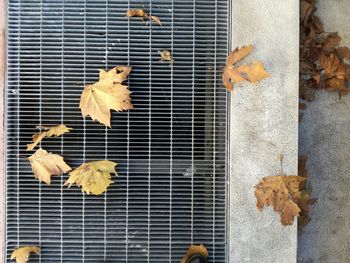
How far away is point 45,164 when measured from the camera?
3.49 meters

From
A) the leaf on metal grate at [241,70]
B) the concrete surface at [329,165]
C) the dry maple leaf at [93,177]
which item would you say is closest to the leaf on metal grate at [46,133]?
the dry maple leaf at [93,177]

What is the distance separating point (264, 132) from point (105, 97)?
4.41ft

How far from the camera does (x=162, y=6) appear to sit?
141 inches

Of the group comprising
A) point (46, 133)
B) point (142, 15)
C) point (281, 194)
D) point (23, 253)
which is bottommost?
point (23, 253)

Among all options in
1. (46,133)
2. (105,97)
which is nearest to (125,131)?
(105,97)

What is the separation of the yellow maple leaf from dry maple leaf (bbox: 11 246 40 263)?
573 millimetres

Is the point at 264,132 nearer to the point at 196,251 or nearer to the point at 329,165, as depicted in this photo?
the point at 329,165

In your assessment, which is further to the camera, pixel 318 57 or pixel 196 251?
pixel 318 57

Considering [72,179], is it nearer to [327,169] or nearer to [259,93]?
[259,93]

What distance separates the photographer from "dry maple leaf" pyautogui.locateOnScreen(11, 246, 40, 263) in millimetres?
3422

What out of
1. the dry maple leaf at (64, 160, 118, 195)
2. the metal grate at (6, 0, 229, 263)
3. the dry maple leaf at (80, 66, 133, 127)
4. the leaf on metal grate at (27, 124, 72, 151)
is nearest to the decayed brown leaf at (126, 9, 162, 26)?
the metal grate at (6, 0, 229, 263)

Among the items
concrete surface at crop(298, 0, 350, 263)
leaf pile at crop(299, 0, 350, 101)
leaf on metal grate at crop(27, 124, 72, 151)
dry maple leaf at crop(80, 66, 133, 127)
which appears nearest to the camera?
dry maple leaf at crop(80, 66, 133, 127)

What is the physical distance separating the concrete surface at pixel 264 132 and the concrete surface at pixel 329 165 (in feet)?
1.71

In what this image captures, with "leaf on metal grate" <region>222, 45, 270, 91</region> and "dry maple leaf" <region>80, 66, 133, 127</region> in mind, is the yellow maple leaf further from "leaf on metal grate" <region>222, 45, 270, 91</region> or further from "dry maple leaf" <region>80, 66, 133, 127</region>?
"leaf on metal grate" <region>222, 45, 270, 91</region>
